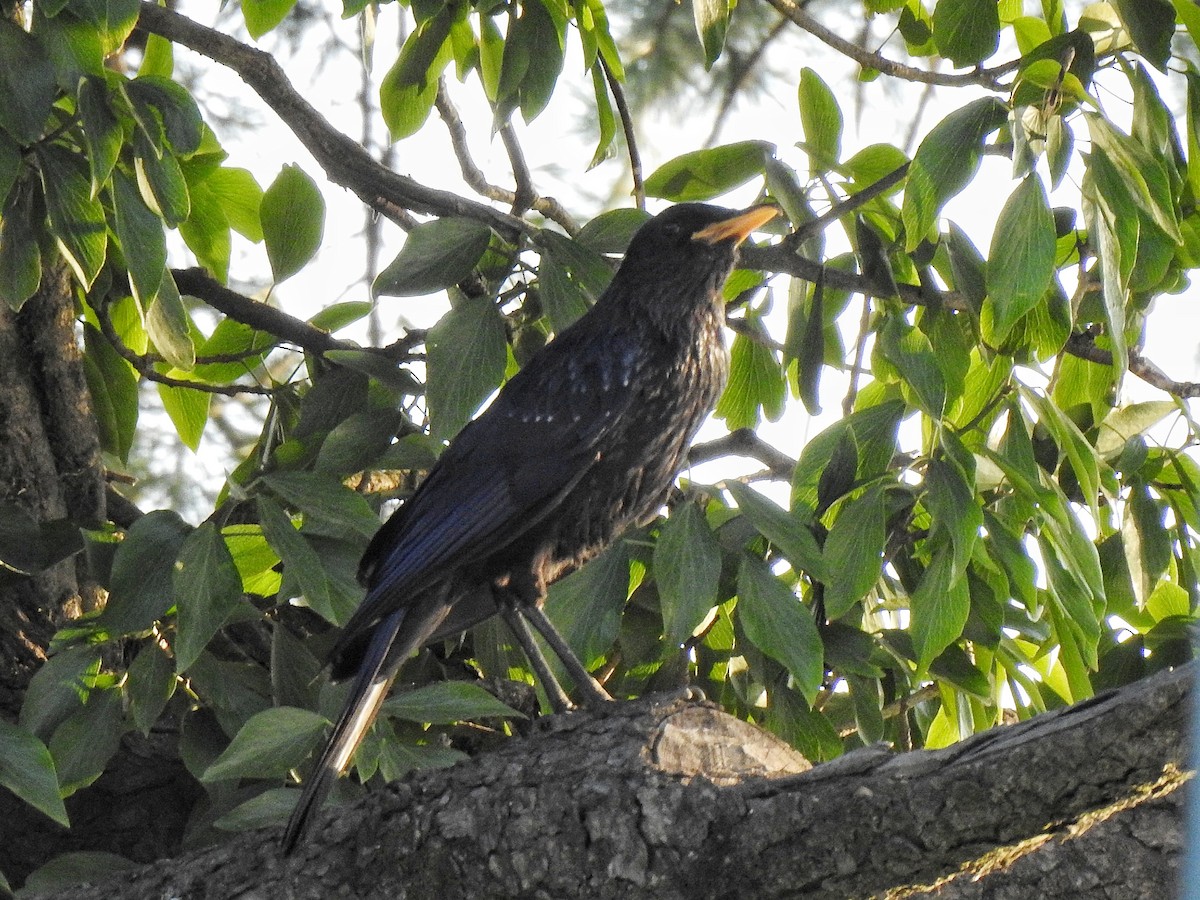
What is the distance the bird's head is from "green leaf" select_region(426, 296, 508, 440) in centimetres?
60

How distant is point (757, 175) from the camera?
3693 mm

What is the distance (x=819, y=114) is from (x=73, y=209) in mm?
1834

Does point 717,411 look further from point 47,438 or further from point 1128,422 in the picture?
point 47,438

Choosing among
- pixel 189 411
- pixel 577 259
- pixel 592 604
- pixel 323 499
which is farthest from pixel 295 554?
pixel 189 411

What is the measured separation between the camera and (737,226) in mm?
3764

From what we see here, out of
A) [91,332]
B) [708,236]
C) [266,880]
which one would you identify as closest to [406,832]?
[266,880]

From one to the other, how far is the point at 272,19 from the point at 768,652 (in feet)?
6.63

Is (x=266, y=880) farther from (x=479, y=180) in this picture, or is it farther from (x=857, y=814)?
(x=479, y=180)

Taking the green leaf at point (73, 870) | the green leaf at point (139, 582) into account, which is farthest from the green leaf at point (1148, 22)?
the green leaf at point (73, 870)

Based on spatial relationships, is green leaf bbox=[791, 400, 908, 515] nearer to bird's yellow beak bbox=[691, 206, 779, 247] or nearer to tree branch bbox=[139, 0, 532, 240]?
bird's yellow beak bbox=[691, 206, 779, 247]

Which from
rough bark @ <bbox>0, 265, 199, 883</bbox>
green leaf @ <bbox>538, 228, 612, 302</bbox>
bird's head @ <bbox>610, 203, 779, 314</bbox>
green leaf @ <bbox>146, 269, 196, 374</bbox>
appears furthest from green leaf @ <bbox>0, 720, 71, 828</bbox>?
bird's head @ <bbox>610, 203, 779, 314</bbox>

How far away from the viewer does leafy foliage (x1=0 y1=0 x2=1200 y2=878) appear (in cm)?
288

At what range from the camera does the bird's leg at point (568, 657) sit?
3.49 meters

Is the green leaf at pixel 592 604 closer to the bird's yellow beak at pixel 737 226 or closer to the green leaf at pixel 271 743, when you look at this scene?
the green leaf at pixel 271 743
